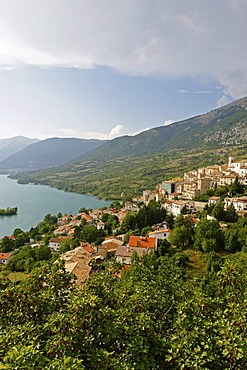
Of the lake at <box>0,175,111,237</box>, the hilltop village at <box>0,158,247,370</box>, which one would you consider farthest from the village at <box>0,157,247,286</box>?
the lake at <box>0,175,111,237</box>

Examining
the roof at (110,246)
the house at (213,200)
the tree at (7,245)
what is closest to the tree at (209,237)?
the roof at (110,246)

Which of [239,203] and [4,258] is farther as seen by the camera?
[4,258]

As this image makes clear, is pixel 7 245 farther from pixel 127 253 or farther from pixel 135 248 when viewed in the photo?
pixel 135 248

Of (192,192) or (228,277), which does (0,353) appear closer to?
(228,277)

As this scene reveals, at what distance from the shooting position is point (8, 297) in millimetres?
5336

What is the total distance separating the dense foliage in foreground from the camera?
403 cm

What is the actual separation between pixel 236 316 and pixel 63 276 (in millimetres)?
3661

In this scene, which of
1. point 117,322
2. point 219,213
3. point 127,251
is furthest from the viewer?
point 219,213

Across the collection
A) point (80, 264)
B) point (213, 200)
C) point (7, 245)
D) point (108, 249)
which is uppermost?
point (213, 200)

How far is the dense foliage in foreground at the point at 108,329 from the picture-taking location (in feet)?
13.2

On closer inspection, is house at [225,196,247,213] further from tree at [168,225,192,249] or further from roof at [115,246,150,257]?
roof at [115,246,150,257]

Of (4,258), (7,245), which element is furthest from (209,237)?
(7,245)

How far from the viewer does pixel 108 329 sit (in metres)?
4.66

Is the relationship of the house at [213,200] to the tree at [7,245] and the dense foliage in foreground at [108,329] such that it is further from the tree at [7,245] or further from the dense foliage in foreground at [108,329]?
Answer: the dense foliage in foreground at [108,329]
